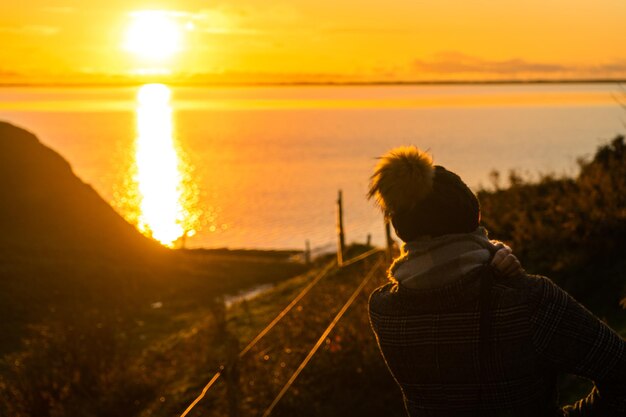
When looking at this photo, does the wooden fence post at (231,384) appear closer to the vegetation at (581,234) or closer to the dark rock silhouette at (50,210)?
the vegetation at (581,234)

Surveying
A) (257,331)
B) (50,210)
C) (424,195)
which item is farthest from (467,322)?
(50,210)

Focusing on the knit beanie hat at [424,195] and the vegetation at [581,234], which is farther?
the vegetation at [581,234]

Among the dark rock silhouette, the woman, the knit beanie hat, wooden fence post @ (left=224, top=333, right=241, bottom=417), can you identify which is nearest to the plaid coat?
the woman

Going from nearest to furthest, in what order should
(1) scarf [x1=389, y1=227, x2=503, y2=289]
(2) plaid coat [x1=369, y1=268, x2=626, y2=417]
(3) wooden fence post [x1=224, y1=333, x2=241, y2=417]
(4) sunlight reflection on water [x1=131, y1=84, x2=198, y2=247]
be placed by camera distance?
(2) plaid coat [x1=369, y1=268, x2=626, y2=417] → (1) scarf [x1=389, y1=227, x2=503, y2=289] → (3) wooden fence post [x1=224, y1=333, x2=241, y2=417] → (4) sunlight reflection on water [x1=131, y1=84, x2=198, y2=247]

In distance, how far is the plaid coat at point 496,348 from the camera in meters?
2.91

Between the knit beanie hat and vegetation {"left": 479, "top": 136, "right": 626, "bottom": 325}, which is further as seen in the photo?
vegetation {"left": 479, "top": 136, "right": 626, "bottom": 325}

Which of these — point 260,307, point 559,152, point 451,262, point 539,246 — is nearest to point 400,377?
point 451,262

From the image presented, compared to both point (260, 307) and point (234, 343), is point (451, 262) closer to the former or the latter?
point (234, 343)

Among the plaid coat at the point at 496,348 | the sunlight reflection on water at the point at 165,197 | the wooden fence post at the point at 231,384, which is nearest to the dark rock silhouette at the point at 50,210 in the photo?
the sunlight reflection on water at the point at 165,197

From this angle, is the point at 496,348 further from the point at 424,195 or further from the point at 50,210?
the point at 50,210

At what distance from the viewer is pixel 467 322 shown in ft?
10.2

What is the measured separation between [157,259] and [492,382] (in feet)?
119

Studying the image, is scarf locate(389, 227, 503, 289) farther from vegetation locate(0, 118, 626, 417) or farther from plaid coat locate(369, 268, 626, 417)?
vegetation locate(0, 118, 626, 417)

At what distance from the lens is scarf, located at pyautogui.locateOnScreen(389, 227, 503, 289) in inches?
121
